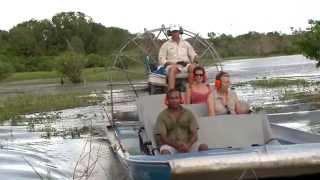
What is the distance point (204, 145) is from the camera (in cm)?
885

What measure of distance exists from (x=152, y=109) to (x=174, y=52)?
245 cm

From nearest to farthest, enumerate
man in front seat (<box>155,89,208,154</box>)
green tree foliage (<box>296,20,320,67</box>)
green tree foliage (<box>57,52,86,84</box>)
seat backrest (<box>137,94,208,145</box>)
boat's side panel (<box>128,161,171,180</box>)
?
boat's side panel (<box>128,161,171,180</box>) → man in front seat (<box>155,89,208,154</box>) → seat backrest (<box>137,94,208,145</box>) → green tree foliage (<box>296,20,320,67</box>) → green tree foliage (<box>57,52,86,84</box>)

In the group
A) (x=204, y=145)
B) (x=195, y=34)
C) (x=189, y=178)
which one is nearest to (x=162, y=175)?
(x=189, y=178)

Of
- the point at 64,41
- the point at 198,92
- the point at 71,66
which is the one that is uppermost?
the point at 64,41

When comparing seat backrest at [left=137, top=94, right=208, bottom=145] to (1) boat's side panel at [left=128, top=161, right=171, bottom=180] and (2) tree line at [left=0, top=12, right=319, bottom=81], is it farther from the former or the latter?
(2) tree line at [left=0, top=12, right=319, bottom=81]

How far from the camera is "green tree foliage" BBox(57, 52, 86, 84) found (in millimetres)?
48628

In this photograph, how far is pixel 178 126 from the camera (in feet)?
28.2

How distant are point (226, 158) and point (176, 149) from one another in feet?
4.30

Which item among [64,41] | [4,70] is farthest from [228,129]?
[64,41]

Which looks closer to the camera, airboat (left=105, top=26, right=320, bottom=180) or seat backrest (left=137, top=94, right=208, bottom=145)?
airboat (left=105, top=26, right=320, bottom=180)

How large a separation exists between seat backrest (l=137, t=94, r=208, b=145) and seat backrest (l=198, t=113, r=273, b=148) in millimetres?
373

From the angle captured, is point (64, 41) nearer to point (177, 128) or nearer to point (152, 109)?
point (152, 109)

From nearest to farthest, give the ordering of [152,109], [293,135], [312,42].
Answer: [293,135] < [152,109] < [312,42]

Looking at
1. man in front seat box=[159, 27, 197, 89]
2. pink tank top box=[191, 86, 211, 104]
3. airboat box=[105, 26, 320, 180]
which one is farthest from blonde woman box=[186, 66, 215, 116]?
man in front seat box=[159, 27, 197, 89]
